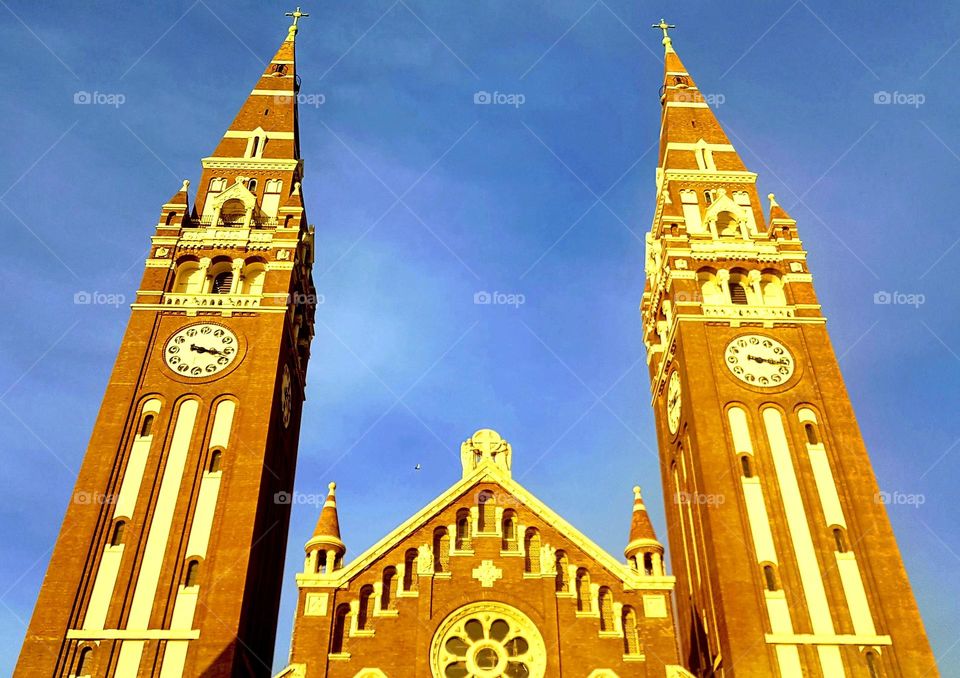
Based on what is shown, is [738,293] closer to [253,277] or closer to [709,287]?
[709,287]

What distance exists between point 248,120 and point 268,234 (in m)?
9.78

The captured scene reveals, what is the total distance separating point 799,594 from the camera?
101ft

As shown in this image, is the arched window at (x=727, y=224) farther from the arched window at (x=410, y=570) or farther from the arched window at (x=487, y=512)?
the arched window at (x=410, y=570)

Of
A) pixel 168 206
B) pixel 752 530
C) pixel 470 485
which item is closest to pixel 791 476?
pixel 752 530

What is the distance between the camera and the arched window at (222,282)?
129ft

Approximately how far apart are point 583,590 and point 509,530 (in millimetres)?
3059

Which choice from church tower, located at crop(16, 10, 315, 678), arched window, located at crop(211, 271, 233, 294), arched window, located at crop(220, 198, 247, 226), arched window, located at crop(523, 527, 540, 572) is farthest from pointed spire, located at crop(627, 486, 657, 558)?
arched window, located at crop(220, 198, 247, 226)

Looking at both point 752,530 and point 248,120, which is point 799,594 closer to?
point 752,530

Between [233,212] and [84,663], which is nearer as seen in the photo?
[84,663]

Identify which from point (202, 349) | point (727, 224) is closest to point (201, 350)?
point (202, 349)

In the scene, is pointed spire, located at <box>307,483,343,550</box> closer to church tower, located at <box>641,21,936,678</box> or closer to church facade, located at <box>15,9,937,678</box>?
church facade, located at <box>15,9,937,678</box>

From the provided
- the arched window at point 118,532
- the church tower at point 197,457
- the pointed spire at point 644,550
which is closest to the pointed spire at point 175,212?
the church tower at point 197,457

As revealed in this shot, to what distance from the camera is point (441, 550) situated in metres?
30.7

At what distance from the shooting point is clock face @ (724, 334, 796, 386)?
36562mm
